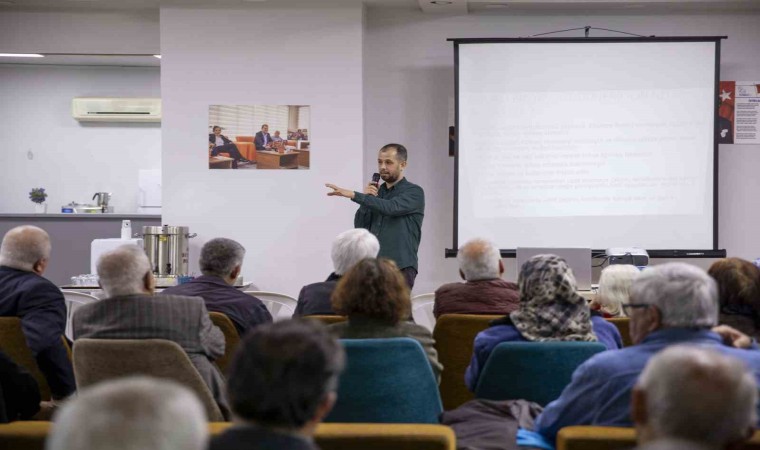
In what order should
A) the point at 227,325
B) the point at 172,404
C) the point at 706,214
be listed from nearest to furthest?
1. the point at 172,404
2. the point at 227,325
3. the point at 706,214

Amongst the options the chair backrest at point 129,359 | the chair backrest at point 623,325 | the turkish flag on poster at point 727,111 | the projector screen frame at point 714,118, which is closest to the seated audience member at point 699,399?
the chair backrest at point 129,359

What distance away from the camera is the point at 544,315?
3.15 meters

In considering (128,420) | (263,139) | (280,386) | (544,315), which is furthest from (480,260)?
(263,139)

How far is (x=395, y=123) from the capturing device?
305 inches

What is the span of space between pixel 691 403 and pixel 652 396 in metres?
0.07

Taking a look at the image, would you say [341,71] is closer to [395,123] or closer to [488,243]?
[395,123]

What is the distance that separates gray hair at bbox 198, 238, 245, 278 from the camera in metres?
4.24

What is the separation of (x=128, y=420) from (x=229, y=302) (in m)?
2.88

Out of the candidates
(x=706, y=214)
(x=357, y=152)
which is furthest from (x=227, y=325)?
(x=706, y=214)

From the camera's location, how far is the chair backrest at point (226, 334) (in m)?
3.77

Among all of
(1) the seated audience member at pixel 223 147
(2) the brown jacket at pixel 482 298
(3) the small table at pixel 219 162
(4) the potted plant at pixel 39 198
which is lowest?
(2) the brown jacket at pixel 482 298

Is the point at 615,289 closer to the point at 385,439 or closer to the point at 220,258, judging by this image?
the point at 220,258

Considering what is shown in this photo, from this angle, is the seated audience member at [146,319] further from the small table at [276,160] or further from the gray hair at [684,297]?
the small table at [276,160]

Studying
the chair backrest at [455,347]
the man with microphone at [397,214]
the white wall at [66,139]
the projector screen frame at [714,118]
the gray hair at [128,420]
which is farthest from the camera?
the white wall at [66,139]
